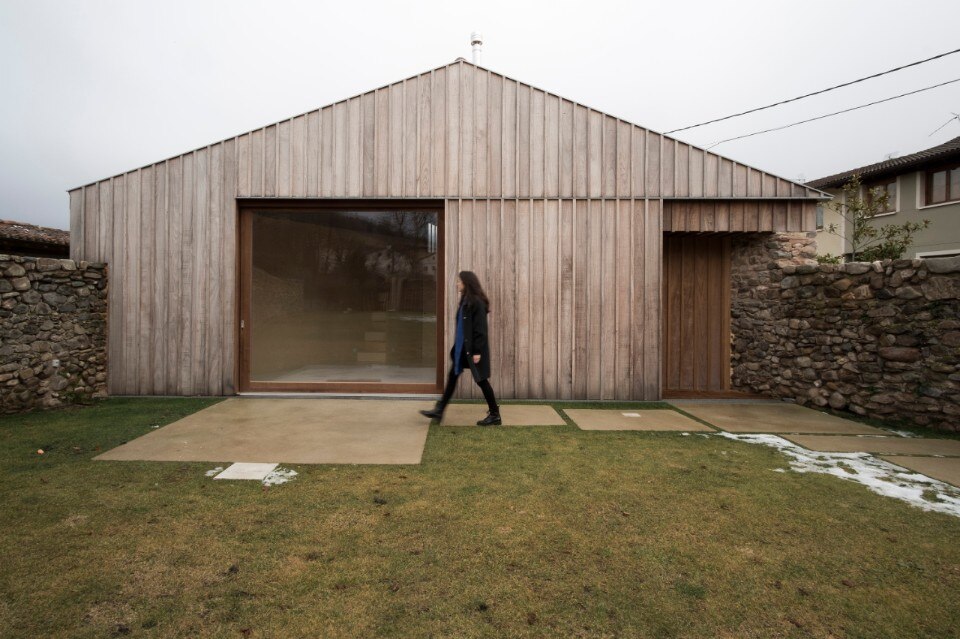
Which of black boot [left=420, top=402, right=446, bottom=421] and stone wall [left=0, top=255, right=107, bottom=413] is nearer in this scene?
black boot [left=420, top=402, right=446, bottom=421]

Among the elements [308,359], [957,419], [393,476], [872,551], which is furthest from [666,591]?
[308,359]

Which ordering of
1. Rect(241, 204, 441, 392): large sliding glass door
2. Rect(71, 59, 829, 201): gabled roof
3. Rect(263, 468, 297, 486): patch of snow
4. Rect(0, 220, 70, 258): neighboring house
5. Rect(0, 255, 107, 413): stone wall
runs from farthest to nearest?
Rect(0, 220, 70, 258): neighboring house
Rect(241, 204, 441, 392): large sliding glass door
Rect(71, 59, 829, 201): gabled roof
Rect(0, 255, 107, 413): stone wall
Rect(263, 468, 297, 486): patch of snow

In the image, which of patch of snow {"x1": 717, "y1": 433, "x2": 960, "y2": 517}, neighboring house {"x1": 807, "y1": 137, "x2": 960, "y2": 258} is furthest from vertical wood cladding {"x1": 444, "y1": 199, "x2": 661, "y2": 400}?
neighboring house {"x1": 807, "y1": 137, "x2": 960, "y2": 258}

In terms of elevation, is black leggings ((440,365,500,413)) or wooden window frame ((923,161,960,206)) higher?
wooden window frame ((923,161,960,206))

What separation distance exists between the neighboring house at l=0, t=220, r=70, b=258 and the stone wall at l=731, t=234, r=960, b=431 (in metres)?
15.9

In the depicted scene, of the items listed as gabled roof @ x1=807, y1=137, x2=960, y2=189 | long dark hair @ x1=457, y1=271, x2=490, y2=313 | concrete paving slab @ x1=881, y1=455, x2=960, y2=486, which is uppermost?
gabled roof @ x1=807, y1=137, x2=960, y2=189

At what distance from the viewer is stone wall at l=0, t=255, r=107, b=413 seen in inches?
192

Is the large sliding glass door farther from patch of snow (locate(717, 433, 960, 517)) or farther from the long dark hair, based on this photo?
patch of snow (locate(717, 433, 960, 517))

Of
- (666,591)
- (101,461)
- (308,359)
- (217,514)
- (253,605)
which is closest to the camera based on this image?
(253,605)

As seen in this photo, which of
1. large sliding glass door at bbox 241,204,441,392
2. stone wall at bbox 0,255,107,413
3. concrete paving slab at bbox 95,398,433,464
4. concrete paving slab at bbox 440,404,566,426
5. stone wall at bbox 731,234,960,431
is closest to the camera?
concrete paving slab at bbox 95,398,433,464

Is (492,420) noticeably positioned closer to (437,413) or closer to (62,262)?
(437,413)

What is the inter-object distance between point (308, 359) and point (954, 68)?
13.3m

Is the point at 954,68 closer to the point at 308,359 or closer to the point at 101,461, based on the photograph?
the point at 308,359

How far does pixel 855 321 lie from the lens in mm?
5184
